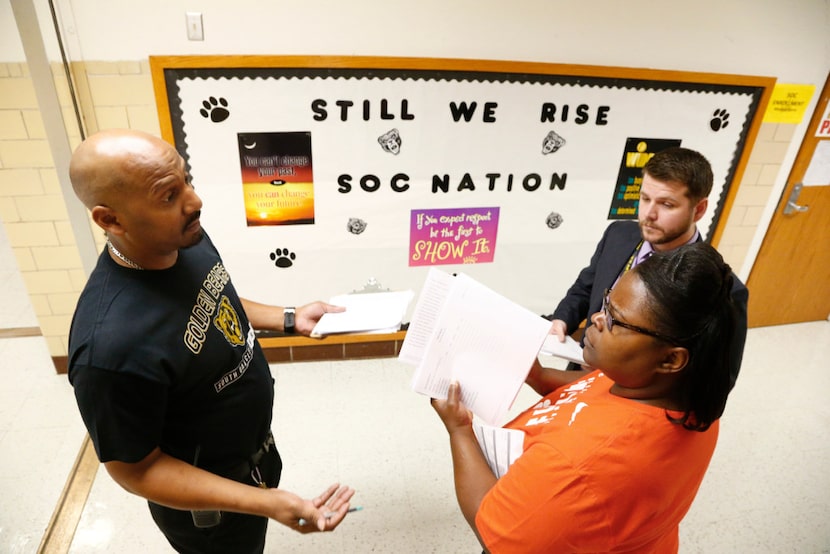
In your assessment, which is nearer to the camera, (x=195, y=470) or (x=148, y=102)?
(x=195, y=470)

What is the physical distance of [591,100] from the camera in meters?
2.42

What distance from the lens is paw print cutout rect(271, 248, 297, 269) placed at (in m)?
2.49

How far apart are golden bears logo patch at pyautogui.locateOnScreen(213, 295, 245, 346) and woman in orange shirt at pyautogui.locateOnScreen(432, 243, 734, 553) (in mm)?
727

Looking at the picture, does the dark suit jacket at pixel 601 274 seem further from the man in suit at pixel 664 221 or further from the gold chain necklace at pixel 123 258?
the gold chain necklace at pixel 123 258

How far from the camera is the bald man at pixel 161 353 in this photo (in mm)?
904

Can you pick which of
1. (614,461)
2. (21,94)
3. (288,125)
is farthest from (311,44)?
(614,461)

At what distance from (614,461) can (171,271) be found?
1002 millimetres

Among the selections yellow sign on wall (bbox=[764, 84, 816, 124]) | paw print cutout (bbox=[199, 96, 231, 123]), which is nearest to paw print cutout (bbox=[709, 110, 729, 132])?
yellow sign on wall (bbox=[764, 84, 816, 124])

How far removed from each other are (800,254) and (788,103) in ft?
3.83

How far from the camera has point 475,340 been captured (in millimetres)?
1189

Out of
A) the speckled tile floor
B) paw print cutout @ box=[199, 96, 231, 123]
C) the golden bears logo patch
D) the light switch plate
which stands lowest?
the speckled tile floor

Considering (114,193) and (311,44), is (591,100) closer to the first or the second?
(311,44)

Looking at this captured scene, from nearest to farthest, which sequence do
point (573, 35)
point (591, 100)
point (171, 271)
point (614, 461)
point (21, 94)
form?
point (614, 461), point (171, 271), point (21, 94), point (573, 35), point (591, 100)

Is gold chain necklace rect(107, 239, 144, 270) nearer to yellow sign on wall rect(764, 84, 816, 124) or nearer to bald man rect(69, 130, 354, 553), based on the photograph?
bald man rect(69, 130, 354, 553)
